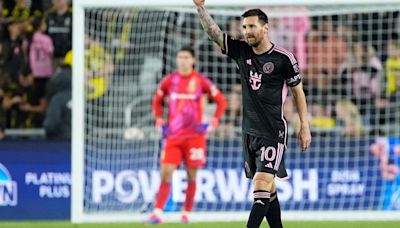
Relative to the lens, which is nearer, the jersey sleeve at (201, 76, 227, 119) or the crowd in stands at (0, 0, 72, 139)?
the jersey sleeve at (201, 76, 227, 119)

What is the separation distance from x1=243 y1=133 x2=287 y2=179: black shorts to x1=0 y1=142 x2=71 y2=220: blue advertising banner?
490cm

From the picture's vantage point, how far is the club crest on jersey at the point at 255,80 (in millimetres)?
9297

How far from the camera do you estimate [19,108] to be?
52.9ft

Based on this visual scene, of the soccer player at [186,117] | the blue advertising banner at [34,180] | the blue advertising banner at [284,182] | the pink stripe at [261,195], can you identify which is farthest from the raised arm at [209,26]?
the blue advertising banner at [34,180]

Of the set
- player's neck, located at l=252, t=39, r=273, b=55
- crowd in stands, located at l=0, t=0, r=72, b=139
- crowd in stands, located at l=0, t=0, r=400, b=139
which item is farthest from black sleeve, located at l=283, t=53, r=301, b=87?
crowd in stands, located at l=0, t=0, r=72, b=139

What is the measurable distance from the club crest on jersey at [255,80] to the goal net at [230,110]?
3.97 meters

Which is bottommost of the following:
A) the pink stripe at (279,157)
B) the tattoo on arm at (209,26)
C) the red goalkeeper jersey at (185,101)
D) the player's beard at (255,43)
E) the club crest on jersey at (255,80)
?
the pink stripe at (279,157)

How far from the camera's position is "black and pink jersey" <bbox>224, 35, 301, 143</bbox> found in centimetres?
929

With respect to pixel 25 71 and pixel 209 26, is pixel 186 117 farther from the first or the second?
pixel 209 26

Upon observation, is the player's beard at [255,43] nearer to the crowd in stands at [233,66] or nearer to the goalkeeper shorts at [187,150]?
the goalkeeper shorts at [187,150]

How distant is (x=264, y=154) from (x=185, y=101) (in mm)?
4120

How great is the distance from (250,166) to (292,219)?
3.92 metres

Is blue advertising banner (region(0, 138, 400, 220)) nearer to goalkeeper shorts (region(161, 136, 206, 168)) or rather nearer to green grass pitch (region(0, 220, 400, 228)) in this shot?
goalkeeper shorts (region(161, 136, 206, 168))

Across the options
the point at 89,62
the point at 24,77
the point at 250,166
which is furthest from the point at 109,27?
the point at 250,166
